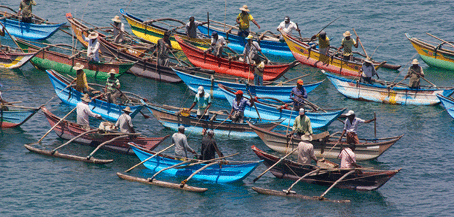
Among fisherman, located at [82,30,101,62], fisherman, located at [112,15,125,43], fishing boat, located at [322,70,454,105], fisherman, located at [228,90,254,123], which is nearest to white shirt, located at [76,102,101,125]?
fisherman, located at [228,90,254,123]

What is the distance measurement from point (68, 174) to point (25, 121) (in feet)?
17.4

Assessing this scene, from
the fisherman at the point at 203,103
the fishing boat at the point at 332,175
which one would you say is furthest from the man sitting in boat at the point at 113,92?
the fishing boat at the point at 332,175

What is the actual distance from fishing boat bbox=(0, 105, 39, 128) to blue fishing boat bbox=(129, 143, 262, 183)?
6.08 m

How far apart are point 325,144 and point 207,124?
5.54 m

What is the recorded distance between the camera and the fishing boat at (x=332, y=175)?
21.3 meters

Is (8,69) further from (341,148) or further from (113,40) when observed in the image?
(341,148)

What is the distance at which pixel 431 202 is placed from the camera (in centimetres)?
2127

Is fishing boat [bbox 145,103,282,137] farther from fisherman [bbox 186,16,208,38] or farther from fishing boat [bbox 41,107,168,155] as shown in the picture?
fisherman [bbox 186,16,208,38]

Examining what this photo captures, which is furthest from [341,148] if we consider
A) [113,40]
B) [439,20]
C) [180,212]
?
[439,20]

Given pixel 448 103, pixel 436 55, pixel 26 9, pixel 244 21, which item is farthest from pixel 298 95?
pixel 26 9

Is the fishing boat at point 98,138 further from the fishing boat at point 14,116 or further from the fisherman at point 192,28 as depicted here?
the fisherman at point 192,28

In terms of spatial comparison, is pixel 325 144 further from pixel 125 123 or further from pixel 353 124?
pixel 125 123

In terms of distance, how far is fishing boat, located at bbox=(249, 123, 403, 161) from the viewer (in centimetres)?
2352

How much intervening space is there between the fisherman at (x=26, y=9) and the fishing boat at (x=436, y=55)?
23.8 meters
